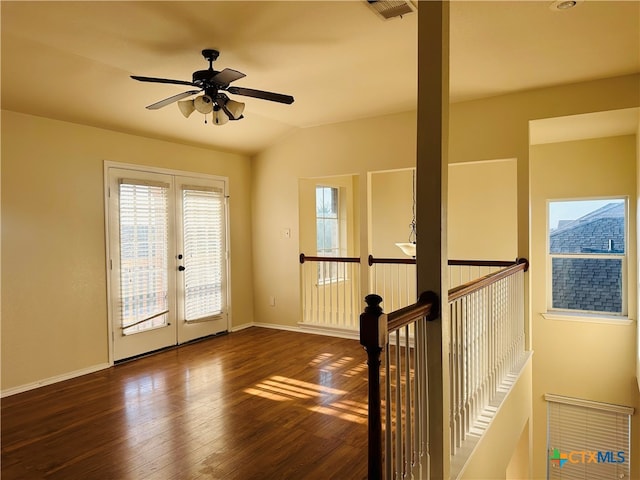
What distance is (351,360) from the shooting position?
4680 mm

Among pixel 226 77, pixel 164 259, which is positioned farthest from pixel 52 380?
pixel 226 77

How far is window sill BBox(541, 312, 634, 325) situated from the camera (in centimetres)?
552

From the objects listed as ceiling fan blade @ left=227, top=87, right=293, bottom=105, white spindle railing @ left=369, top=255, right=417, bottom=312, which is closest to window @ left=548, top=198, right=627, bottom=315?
white spindle railing @ left=369, top=255, right=417, bottom=312

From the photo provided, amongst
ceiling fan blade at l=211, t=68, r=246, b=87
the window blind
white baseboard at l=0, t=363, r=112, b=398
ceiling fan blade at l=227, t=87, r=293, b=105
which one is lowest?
the window blind

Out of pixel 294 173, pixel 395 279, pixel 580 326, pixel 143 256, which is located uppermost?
pixel 294 173

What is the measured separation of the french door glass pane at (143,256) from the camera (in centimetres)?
472

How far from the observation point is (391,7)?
2715mm

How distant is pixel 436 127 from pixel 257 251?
469 centimetres

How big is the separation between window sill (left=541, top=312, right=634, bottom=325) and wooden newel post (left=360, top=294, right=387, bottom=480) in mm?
5181

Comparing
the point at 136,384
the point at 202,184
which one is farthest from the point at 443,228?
the point at 202,184

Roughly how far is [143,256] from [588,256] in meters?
5.69

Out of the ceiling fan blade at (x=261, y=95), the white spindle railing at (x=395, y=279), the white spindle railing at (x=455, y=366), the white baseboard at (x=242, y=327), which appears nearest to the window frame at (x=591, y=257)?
the white spindle railing at (x=395, y=279)

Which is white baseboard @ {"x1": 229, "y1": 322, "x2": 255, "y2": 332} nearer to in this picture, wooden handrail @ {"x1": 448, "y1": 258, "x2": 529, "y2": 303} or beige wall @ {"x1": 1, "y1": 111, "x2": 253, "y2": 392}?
beige wall @ {"x1": 1, "y1": 111, "x2": 253, "y2": 392}

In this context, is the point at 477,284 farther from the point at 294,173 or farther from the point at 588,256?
the point at 588,256
